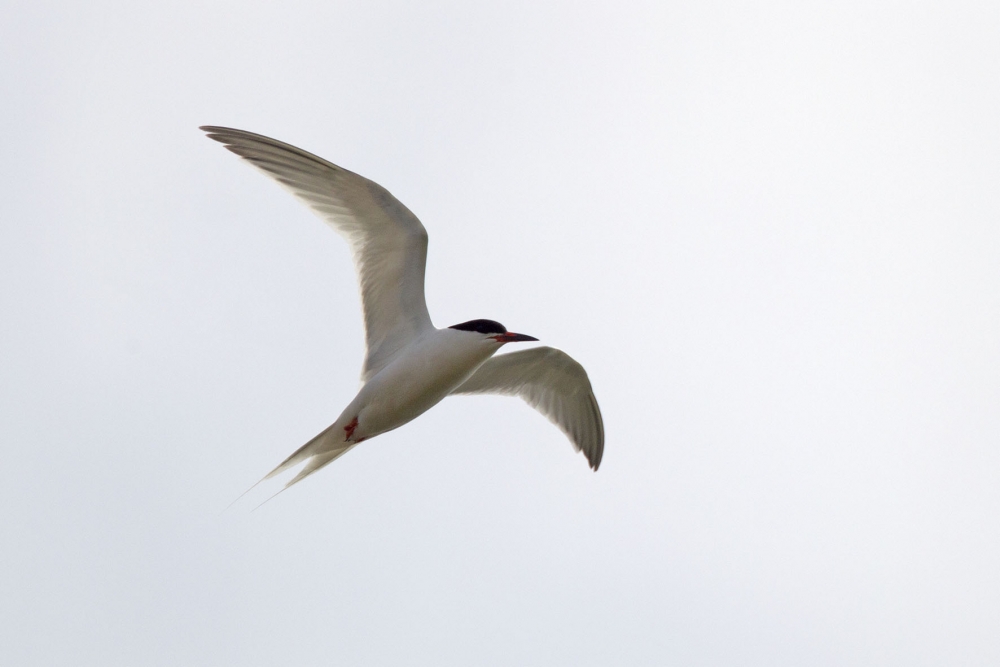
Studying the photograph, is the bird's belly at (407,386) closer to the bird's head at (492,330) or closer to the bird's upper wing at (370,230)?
the bird's head at (492,330)

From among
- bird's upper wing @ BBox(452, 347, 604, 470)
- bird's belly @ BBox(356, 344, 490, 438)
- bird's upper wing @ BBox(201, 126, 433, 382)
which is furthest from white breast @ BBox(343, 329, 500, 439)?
bird's upper wing @ BBox(452, 347, 604, 470)

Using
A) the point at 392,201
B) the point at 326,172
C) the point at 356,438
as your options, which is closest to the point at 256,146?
the point at 326,172

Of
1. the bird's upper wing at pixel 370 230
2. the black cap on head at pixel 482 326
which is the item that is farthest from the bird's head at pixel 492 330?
the bird's upper wing at pixel 370 230

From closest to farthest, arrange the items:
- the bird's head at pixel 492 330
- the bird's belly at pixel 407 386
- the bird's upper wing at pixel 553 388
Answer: the bird's belly at pixel 407 386, the bird's head at pixel 492 330, the bird's upper wing at pixel 553 388

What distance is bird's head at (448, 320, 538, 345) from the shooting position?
7926 millimetres

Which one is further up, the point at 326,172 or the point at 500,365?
the point at 326,172

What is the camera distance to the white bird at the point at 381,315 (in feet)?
25.7

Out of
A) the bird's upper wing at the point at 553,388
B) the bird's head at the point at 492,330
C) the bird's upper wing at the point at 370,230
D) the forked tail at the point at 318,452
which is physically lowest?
the forked tail at the point at 318,452

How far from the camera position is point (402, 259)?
8.16 meters

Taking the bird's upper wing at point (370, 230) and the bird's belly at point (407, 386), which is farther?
the bird's upper wing at point (370, 230)

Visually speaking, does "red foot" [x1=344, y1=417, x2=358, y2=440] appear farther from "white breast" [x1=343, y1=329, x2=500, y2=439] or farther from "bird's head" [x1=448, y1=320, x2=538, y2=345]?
"bird's head" [x1=448, y1=320, x2=538, y2=345]

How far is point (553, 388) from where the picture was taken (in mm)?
9594

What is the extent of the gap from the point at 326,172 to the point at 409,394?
5.56 ft

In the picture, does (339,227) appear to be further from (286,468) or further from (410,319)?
(286,468)
